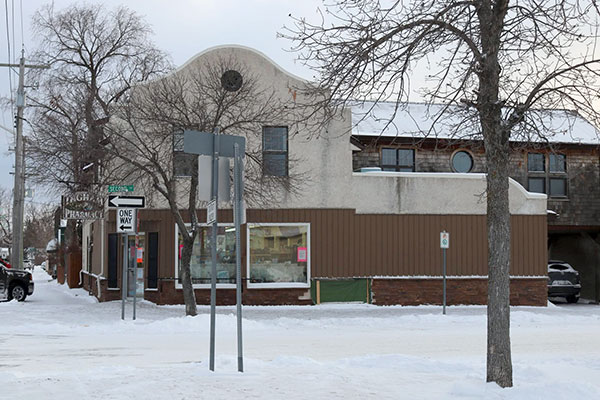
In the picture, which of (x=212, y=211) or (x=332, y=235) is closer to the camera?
(x=212, y=211)

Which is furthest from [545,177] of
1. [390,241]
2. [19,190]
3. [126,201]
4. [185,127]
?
[19,190]

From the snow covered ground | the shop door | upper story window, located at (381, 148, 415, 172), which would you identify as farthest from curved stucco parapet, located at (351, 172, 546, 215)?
the shop door

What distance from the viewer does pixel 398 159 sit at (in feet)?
92.5

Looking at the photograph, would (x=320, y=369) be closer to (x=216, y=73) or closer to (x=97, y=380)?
(x=97, y=380)

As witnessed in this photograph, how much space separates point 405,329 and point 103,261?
41.1ft

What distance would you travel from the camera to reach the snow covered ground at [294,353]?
8688 mm

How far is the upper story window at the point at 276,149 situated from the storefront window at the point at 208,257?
232 cm

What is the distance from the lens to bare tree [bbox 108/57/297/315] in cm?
1927

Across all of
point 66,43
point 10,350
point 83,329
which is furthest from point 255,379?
point 66,43

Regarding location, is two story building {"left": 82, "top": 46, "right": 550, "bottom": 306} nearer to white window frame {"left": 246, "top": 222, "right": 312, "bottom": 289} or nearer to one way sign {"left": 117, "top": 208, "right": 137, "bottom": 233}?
white window frame {"left": 246, "top": 222, "right": 312, "bottom": 289}

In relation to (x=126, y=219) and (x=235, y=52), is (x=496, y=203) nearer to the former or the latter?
(x=126, y=219)

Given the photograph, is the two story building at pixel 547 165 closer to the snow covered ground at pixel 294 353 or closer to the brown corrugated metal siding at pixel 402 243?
the brown corrugated metal siding at pixel 402 243

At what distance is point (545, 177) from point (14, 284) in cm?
2062

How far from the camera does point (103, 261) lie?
2631cm
